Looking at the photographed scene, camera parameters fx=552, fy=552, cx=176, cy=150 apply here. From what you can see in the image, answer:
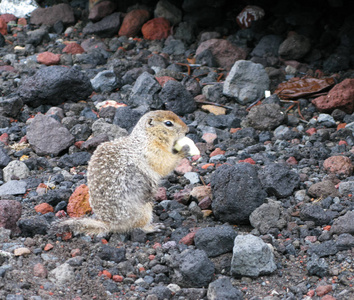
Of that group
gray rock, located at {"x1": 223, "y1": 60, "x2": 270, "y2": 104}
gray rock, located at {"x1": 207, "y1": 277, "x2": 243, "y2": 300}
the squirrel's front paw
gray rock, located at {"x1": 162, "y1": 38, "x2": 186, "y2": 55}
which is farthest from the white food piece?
gray rock, located at {"x1": 162, "y1": 38, "x2": 186, "y2": 55}

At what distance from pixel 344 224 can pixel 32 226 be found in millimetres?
3052

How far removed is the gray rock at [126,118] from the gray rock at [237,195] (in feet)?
8.03

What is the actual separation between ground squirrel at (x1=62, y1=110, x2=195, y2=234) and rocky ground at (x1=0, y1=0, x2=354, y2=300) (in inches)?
7.1

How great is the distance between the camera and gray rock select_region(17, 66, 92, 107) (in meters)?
8.52

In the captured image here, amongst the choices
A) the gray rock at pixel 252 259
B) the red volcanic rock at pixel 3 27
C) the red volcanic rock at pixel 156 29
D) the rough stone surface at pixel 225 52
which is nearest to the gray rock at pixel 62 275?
the gray rock at pixel 252 259

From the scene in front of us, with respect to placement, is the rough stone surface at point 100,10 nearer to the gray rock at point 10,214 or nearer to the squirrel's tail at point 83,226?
the gray rock at point 10,214

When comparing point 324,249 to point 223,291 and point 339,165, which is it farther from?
point 339,165

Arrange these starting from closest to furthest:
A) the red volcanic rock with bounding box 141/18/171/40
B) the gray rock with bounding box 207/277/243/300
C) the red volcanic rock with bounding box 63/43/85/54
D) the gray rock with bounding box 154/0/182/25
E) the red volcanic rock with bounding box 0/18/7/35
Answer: the gray rock with bounding box 207/277/243/300 → the red volcanic rock with bounding box 63/43/85/54 → the red volcanic rock with bounding box 141/18/171/40 → the gray rock with bounding box 154/0/182/25 → the red volcanic rock with bounding box 0/18/7/35

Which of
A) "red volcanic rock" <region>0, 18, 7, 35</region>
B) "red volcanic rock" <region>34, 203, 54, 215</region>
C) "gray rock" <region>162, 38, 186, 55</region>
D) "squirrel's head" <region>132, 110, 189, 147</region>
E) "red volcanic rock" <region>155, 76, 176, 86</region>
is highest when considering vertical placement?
"squirrel's head" <region>132, 110, 189, 147</region>

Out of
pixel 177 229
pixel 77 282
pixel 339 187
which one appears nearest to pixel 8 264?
pixel 77 282

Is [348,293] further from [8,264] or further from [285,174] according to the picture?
[8,264]

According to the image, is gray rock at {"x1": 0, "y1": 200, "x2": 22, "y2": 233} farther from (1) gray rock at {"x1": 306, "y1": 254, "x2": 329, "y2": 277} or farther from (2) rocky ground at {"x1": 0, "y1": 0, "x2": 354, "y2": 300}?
(1) gray rock at {"x1": 306, "y1": 254, "x2": 329, "y2": 277}

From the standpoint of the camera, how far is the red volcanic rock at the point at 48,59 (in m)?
10.1

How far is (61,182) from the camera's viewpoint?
6.70 meters
